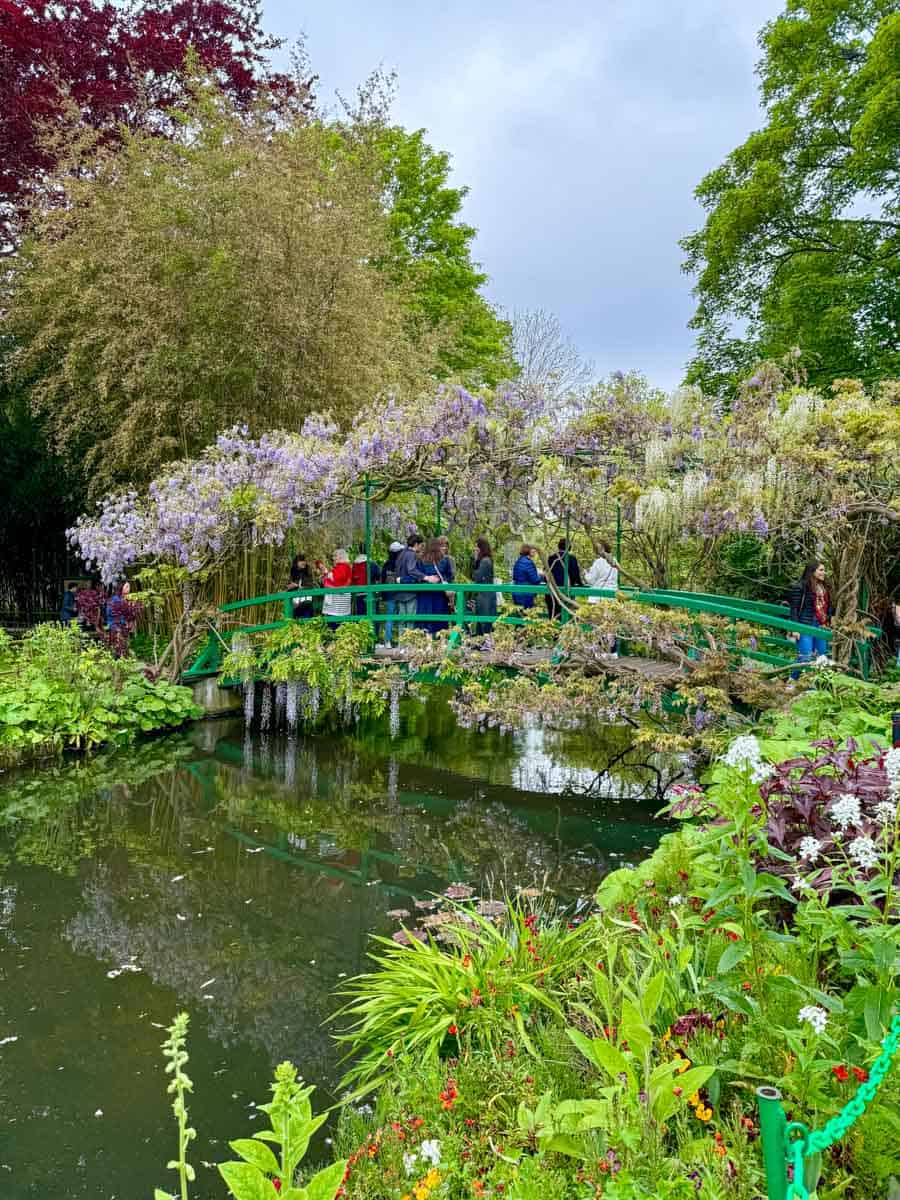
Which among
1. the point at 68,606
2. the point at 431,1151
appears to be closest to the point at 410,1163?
the point at 431,1151

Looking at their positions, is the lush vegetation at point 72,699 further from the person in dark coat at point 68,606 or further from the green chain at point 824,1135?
the green chain at point 824,1135

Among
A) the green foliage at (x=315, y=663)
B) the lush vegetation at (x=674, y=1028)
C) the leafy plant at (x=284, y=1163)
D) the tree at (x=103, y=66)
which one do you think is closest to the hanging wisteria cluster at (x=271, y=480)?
the green foliage at (x=315, y=663)

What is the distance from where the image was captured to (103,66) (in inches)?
485

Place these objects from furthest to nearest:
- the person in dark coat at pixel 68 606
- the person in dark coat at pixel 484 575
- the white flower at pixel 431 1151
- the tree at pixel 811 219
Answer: the person in dark coat at pixel 68 606
the tree at pixel 811 219
the person in dark coat at pixel 484 575
the white flower at pixel 431 1151

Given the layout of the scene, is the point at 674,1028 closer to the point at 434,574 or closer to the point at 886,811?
the point at 886,811

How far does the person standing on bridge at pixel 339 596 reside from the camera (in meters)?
9.09

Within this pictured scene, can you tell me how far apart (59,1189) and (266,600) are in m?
7.07

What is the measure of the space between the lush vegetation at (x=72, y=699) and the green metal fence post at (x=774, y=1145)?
7515 mm

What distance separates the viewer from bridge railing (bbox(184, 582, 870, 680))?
20.9 ft

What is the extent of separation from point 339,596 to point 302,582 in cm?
90

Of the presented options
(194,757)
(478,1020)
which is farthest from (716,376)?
(478,1020)

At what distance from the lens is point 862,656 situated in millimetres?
6098

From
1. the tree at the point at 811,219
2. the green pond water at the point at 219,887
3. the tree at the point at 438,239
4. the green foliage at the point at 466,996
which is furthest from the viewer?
the tree at the point at 438,239

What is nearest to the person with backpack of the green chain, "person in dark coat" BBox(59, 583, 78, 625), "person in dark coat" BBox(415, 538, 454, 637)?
"person in dark coat" BBox(415, 538, 454, 637)
